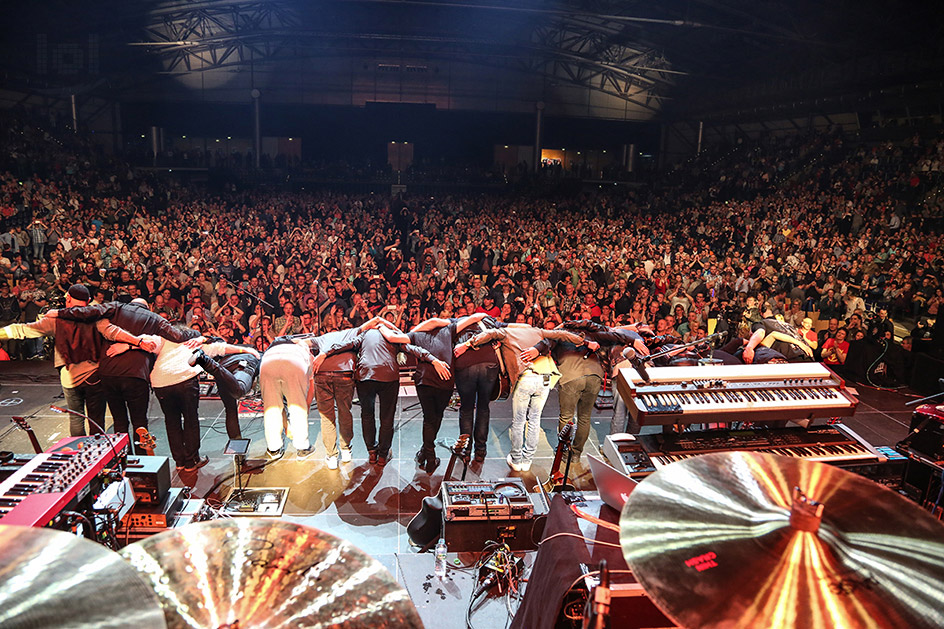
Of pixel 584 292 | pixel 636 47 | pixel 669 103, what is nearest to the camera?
pixel 584 292

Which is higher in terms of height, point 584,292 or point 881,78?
point 881,78

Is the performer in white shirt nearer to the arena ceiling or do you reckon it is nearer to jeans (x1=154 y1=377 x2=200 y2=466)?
jeans (x1=154 y1=377 x2=200 y2=466)

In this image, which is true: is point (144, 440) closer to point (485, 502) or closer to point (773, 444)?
point (485, 502)

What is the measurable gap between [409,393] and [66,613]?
6255 mm

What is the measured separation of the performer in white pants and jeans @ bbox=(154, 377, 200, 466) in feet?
1.84

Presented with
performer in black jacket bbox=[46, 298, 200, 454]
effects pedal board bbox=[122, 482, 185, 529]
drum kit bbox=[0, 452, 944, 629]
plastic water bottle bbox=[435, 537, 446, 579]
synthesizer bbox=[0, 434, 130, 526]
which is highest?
drum kit bbox=[0, 452, 944, 629]

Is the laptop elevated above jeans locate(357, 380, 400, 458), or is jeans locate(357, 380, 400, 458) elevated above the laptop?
the laptop

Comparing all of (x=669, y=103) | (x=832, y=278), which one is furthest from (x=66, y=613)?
(x=669, y=103)

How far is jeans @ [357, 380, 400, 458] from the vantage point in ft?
16.7

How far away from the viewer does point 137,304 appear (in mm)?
5043

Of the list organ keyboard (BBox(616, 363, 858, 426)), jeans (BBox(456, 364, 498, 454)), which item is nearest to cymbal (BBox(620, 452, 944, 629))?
organ keyboard (BBox(616, 363, 858, 426))

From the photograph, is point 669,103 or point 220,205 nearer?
point 220,205

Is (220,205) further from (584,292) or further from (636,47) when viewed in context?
(636,47)

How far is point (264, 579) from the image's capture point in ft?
4.30
